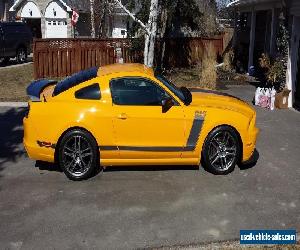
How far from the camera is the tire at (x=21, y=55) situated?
2202 cm

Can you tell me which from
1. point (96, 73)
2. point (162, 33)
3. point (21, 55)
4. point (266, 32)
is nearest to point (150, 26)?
point (162, 33)

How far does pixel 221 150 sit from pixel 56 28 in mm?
35457

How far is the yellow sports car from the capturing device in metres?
6.34

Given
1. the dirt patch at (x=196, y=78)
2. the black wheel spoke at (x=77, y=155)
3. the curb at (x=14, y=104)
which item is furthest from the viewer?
the dirt patch at (x=196, y=78)

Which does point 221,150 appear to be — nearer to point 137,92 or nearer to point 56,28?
point 137,92

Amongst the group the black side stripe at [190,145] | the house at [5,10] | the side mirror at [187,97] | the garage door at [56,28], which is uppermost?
the house at [5,10]

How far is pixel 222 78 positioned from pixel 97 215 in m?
13.1

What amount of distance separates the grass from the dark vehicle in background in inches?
63.9

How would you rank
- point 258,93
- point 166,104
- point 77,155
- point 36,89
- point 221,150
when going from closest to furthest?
point 166,104 < point 77,155 < point 221,150 < point 36,89 < point 258,93

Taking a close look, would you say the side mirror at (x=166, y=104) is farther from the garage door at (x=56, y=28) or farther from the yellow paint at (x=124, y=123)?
the garage door at (x=56, y=28)

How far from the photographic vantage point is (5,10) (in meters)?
36.8

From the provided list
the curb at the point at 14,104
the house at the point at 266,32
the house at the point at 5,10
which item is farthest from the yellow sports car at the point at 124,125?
the house at the point at 5,10

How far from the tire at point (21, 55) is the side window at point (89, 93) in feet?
55.2

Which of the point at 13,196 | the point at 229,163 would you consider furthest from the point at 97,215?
the point at 229,163
